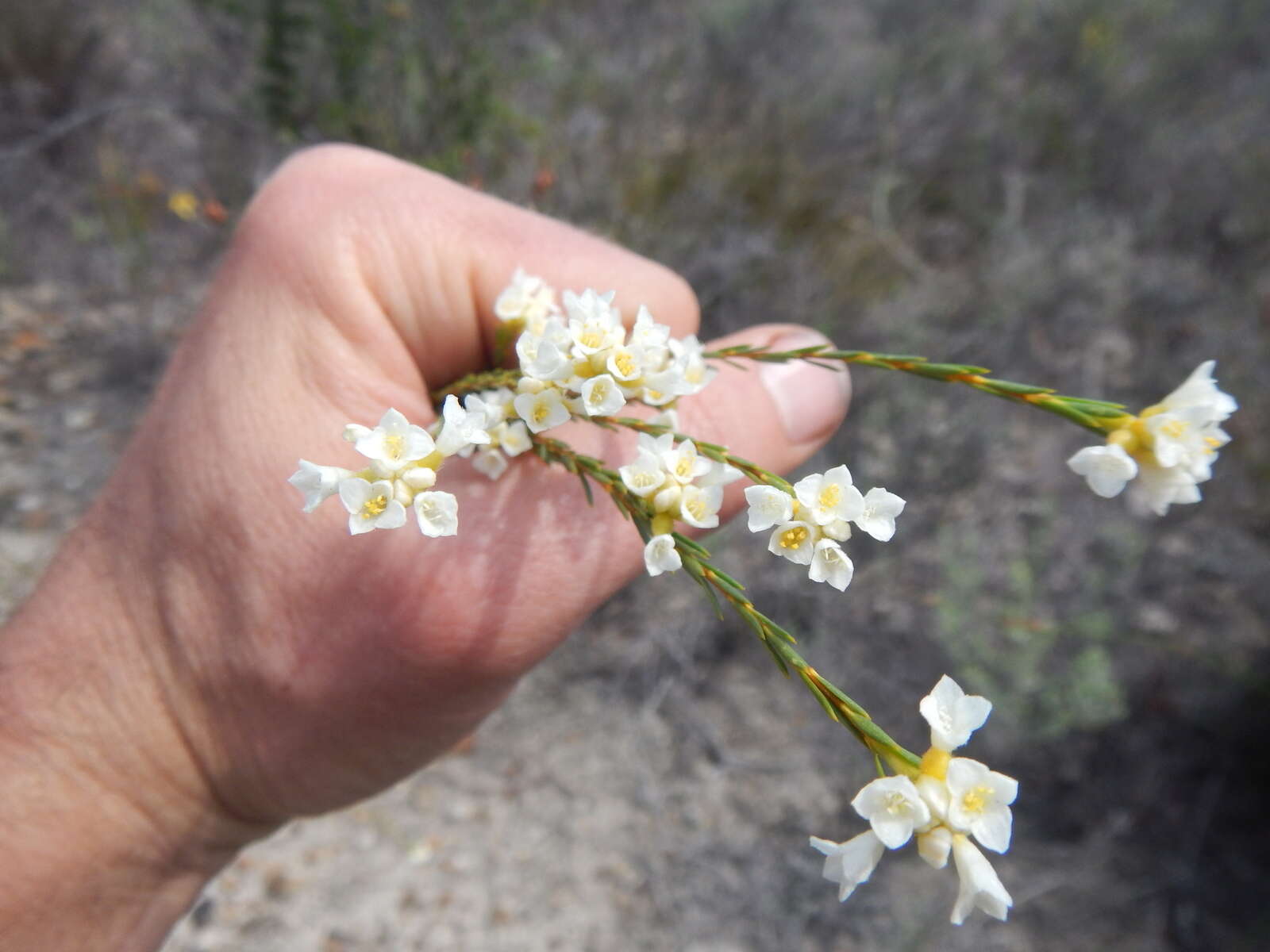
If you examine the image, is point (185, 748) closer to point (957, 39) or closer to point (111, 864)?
point (111, 864)

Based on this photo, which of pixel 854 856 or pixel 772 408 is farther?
pixel 772 408

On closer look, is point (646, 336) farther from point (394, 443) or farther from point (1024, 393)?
point (1024, 393)

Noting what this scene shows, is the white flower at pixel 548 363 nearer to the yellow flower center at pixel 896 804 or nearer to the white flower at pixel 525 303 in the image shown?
the white flower at pixel 525 303

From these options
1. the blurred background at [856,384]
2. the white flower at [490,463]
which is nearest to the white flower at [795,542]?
the white flower at [490,463]

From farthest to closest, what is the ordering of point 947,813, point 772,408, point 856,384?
point 856,384, point 772,408, point 947,813

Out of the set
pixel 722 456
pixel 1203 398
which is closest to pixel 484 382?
pixel 722 456

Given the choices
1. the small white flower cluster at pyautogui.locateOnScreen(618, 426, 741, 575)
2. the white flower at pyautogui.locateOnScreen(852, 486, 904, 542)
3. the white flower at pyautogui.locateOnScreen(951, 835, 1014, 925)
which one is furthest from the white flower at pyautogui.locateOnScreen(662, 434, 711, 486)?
the white flower at pyautogui.locateOnScreen(951, 835, 1014, 925)

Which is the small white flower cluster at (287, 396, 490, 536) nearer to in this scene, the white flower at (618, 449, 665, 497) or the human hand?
the white flower at (618, 449, 665, 497)
